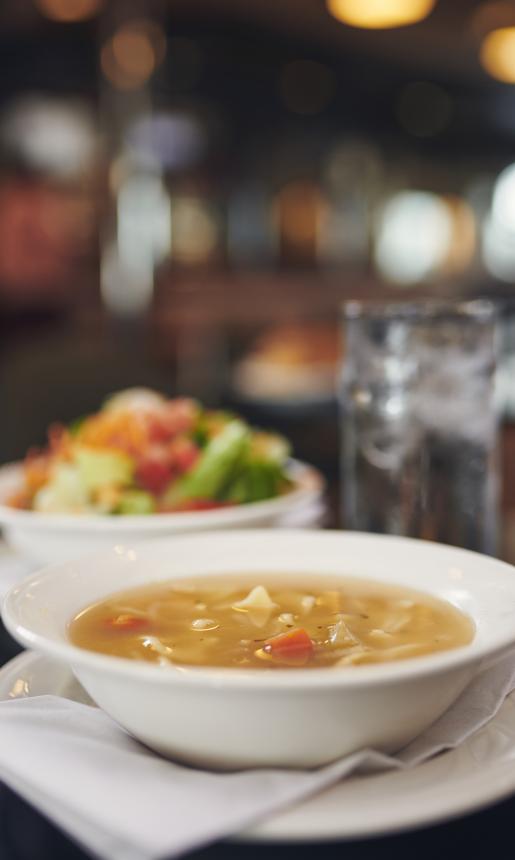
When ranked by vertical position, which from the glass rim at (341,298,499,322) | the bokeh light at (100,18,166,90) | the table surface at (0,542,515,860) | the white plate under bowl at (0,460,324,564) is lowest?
the table surface at (0,542,515,860)

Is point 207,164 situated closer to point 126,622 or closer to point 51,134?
point 51,134

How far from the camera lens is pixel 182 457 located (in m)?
1.68

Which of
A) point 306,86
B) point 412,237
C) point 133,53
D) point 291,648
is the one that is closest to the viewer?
point 291,648

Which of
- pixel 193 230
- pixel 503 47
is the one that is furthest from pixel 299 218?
pixel 503 47

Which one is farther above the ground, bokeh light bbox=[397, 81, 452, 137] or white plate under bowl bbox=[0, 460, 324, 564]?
bokeh light bbox=[397, 81, 452, 137]

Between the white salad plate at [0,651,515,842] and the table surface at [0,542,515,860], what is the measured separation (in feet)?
0.06

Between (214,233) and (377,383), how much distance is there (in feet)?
26.4

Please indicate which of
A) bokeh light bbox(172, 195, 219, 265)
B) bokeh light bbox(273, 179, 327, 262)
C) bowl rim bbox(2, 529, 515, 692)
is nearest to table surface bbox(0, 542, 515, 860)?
bowl rim bbox(2, 529, 515, 692)

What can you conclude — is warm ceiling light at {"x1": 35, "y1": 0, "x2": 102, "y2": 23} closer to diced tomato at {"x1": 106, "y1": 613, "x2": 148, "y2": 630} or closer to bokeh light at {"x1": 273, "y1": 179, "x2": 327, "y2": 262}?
bokeh light at {"x1": 273, "y1": 179, "x2": 327, "y2": 262}

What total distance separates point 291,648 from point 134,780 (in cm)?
20

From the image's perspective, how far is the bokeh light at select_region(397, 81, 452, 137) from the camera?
10789 mm

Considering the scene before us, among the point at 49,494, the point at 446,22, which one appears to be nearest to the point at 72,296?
the point at 446,22

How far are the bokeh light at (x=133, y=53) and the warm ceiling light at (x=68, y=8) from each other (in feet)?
0.94

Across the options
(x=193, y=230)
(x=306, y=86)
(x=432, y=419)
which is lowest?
(x=432, y=419)
